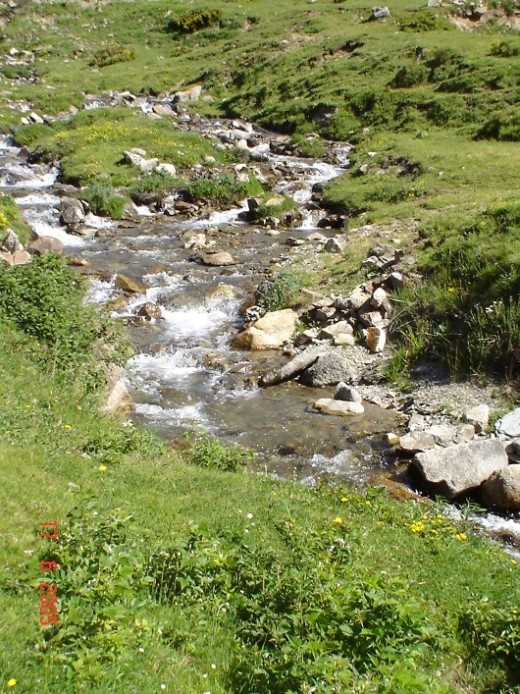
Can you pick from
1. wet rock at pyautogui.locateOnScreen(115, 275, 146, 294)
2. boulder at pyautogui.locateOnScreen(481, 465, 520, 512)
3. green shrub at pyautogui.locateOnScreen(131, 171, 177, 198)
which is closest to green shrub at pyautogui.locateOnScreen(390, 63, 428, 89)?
green shrub at pyautogui.locateOnScreen(131, 171, 177, 198)

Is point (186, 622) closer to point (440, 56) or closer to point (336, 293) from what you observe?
point (336, 293)

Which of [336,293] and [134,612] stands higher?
[134,612]

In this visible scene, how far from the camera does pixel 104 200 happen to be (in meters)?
26.8

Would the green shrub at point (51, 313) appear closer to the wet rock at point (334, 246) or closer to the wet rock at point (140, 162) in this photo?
the wet rock at point (334, 246)

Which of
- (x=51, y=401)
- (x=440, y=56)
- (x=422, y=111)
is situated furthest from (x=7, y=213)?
(x=440, y=56)

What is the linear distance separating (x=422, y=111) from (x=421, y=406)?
2705 cm

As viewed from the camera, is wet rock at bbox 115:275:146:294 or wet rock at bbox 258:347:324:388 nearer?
wet rock at bbox 258:347:324:388

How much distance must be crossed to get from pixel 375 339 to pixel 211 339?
4.01 meters

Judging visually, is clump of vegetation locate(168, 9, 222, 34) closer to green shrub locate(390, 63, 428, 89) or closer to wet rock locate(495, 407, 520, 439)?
green shrub locate(390, 63, 428, 89)

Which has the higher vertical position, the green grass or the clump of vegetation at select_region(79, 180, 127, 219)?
the green grass

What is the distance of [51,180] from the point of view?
30938mm

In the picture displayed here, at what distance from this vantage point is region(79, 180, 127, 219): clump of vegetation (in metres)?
26.6

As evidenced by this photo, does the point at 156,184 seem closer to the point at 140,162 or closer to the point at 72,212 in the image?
the point at 140,162

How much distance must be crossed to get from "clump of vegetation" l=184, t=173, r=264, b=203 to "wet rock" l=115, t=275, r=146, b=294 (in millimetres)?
10446
